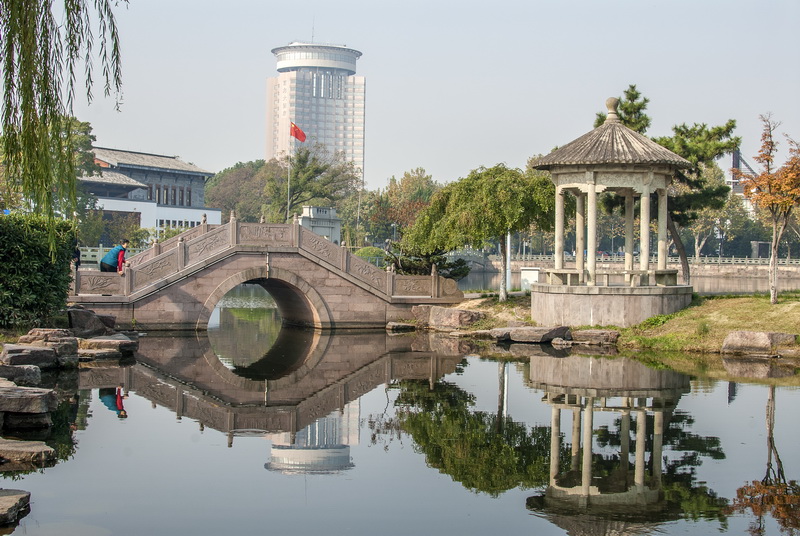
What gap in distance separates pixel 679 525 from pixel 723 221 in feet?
247

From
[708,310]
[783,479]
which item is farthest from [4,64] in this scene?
[708,310]

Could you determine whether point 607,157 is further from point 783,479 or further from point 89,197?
point 89,197

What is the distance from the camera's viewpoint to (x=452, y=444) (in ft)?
44.5

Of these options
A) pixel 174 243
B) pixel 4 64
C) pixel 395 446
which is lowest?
pixel 395 446

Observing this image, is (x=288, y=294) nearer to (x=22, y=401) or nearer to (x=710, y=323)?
(x=710, y=323)

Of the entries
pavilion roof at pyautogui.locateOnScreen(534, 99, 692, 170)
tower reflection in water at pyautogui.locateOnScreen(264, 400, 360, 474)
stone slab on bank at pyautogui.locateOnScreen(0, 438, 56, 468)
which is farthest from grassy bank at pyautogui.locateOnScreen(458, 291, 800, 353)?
stone slab on bank at pyautogui.locateOnScreen(0, 438, 56, 468)

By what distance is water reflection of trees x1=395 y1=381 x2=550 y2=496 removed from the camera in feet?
38.7

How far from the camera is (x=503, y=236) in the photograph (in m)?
30.2

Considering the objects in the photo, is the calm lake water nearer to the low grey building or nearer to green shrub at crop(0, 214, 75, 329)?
green shrub at crop(0, 214, 75, 329)

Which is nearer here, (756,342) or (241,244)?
(756,342)

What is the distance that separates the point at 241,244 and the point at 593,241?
976cm

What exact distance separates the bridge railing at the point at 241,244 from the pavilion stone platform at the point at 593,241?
177 inches

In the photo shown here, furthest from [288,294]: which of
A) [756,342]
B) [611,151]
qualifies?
[756,342]

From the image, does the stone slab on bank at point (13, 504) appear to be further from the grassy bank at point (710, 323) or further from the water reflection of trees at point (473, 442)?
the grassy bank at point (710, 323)
